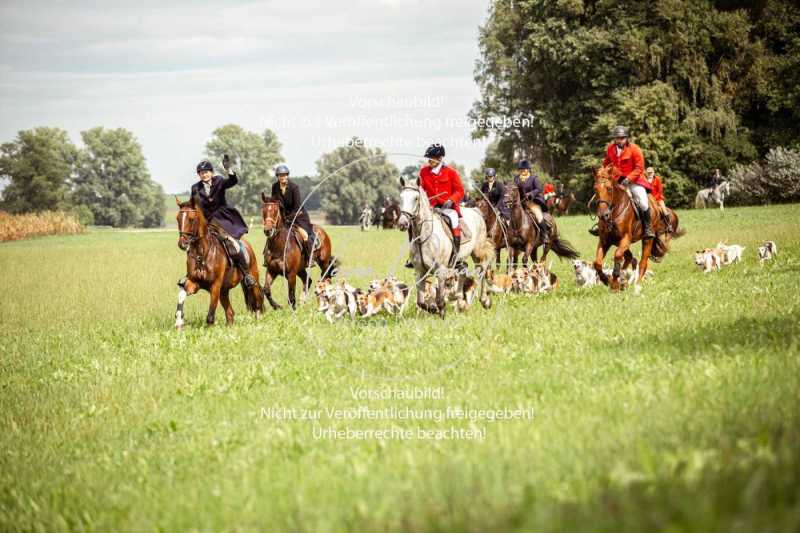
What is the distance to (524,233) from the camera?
20266 mm

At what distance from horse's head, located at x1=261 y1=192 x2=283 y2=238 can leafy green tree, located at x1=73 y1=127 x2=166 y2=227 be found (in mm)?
124598

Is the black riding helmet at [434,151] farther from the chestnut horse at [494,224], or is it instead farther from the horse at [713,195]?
the horse at [713,195]

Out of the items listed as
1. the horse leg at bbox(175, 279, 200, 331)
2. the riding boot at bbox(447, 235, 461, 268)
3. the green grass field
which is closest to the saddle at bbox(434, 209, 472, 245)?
the riding boot at bbox(447, 235, 461, 268)

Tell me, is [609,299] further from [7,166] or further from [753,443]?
[7,166]

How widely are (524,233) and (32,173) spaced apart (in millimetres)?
112973

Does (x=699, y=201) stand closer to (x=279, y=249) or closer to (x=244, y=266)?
(x=279, y=249)

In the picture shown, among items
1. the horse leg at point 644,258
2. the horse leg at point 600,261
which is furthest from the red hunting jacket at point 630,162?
the horse leg at point 600,261

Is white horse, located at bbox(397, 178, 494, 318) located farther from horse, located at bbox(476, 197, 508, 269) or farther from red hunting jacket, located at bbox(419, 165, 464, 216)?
horse, located at bbox(476, 197, 508, 269)

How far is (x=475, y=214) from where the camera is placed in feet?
51.7

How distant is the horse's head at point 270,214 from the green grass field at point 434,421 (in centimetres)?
205

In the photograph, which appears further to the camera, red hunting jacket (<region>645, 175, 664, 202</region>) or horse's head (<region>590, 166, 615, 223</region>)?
red hunting jacket (<region>645, 175, 664, 202</region>)

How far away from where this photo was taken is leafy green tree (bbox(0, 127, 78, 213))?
11462 cm

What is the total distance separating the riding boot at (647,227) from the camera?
55.4 ft

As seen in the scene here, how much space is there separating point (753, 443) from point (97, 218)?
140 m
